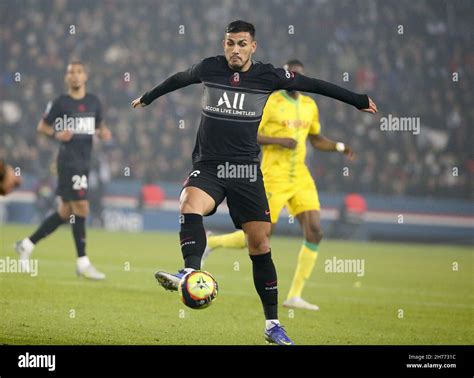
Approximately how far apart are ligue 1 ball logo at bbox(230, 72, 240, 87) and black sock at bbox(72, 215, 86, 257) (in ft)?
16.2

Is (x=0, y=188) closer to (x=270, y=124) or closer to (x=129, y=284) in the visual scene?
(x=270, y=124)

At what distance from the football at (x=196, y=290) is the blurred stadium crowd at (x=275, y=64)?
14739mm

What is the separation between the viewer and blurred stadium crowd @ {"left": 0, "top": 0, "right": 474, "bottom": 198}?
2280 centimetres

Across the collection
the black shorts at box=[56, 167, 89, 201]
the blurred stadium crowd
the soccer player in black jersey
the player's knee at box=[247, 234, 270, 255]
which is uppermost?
the blurred stadium crowd

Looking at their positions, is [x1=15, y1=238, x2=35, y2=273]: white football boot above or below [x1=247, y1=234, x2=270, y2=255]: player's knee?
below

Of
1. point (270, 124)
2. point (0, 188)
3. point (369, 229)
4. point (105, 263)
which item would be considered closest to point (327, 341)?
point (270, 124)

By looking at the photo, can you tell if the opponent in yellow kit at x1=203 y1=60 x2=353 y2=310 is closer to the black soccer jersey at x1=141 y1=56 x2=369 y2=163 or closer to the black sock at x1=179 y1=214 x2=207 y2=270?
the black soccer jersey at x1=141 y1=56 x2=369 y2=163

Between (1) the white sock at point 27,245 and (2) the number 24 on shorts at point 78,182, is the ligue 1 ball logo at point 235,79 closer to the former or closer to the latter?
(2) the number 24 on shorts at point 78,182

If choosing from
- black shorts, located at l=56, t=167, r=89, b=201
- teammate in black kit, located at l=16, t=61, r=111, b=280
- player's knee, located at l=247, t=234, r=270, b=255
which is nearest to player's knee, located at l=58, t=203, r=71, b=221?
teammate in black kit, located at l=16, t=61, r=111, b=280

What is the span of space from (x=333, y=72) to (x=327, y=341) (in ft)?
52.8

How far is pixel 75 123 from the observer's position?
41.9ft

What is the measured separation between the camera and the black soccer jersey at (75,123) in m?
12.7

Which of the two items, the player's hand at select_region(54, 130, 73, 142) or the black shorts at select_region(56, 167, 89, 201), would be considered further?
the black shorts at select_region(56, 167, 89, 201)

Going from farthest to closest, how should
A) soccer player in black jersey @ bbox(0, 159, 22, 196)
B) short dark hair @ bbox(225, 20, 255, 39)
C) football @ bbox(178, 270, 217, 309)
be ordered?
short dark hair @ bbox(225, 20, 255, 39), football @ bbox(178, 270, 217, 309), soccer player in black jersey @ bbox(0, 159, 22, 196)
